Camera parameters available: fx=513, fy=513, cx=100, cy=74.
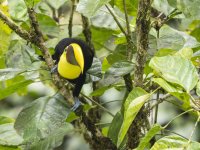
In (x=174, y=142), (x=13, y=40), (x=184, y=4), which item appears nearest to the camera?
(x=174, y=142)

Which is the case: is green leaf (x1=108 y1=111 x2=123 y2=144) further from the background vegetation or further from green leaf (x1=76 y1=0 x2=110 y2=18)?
green leaf (x1=76 y1=0 x2=110 y2=18)

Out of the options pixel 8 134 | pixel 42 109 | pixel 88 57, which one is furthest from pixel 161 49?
pixel 8 134

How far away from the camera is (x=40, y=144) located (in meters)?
1.23

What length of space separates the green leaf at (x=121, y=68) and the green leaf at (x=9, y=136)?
0.92 ft

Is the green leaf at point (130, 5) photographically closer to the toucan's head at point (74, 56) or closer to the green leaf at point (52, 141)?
the toucan's head at point (74, 56)

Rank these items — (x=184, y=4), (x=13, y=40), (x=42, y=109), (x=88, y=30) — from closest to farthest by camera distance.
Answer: (x=184, y=4) → (x=42, y=109) → (x=13, y=40) → (x=88, y=30)

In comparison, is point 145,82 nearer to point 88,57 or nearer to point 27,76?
point 88,57

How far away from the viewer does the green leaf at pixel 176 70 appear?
0.89 m

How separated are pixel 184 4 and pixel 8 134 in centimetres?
52

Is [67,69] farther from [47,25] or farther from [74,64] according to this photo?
[47,25]

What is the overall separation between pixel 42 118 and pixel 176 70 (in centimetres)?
35

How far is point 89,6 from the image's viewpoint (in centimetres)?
99

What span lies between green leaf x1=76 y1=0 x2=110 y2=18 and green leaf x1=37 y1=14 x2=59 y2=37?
1.32 feet

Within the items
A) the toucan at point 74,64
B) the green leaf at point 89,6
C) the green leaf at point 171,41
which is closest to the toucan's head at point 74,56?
the toucan at point 74,64
